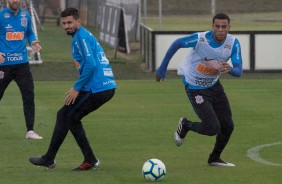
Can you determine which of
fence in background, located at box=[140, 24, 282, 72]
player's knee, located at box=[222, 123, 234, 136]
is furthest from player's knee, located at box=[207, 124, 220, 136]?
A: fence in background, located at box=[140, 24, 282, 72]

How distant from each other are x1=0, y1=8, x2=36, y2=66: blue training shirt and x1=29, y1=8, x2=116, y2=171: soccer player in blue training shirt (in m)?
3.20

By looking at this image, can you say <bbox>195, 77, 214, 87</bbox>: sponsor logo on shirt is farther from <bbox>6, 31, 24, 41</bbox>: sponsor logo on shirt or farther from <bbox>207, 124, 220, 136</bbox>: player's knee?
<bbox>6, 31, 24, 41</bbox>: sponsor logo on shirt

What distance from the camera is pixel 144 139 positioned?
565 inches

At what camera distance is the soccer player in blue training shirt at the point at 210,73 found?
1165cm

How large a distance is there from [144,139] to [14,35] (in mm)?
2451

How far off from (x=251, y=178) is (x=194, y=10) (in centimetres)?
2271

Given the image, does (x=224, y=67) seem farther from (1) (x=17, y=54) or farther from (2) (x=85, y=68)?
(1) (x=17, y=54)

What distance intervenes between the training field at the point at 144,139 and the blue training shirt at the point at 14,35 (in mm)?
1189

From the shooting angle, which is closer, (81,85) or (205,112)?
(81,85)

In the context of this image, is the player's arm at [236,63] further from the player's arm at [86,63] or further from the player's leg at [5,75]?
the player's leg at [5,75]

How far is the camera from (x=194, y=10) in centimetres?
3359

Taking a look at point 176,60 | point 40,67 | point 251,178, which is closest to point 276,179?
point 251,178

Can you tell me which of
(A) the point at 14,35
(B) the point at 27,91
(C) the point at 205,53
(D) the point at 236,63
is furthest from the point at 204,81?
(A) the point at 14,35

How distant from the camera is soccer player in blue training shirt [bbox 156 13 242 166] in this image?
11648mm
